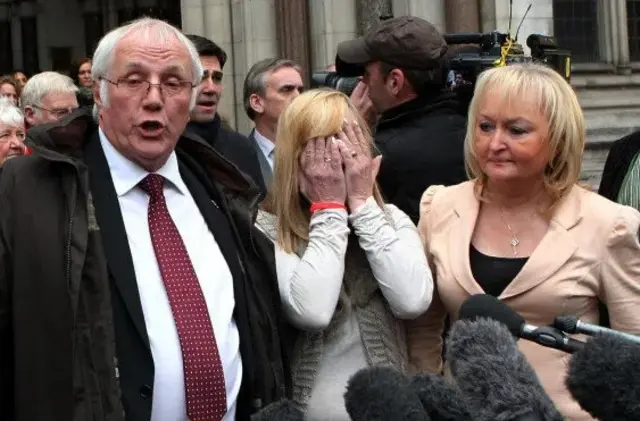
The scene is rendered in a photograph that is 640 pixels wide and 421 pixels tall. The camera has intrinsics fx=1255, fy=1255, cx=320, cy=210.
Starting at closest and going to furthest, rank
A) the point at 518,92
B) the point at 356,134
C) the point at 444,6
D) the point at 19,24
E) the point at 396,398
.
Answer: the point at 396,398
the point at 518,92
the point at 356,134
the point at 444,6
the point at 19,24

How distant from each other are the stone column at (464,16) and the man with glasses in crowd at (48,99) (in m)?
5.51

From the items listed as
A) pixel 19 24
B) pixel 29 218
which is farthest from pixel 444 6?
pixel 29 218

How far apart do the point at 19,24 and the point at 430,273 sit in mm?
14947

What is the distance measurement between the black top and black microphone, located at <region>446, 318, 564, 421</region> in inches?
49.7

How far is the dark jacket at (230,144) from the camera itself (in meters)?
6.55

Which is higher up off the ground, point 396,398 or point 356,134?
point 356,134

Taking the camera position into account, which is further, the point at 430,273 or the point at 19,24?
the point at 19,24

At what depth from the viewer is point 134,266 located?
131 inches

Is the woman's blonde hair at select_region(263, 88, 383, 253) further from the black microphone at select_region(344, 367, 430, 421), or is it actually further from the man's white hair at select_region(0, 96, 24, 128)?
the man's white hair at select_region(0, 96, 24, 128)

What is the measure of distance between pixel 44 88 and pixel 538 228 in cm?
460

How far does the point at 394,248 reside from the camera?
370 cm

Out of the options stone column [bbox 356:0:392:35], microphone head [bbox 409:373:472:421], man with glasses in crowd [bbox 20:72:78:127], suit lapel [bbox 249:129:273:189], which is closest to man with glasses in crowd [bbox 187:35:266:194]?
suit lapel [bbox 249:129:273:189]

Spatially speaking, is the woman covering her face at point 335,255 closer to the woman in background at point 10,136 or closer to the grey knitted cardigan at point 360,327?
the grey knitted cardigan at point 360,327

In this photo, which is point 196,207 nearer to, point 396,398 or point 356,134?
point 356,134
